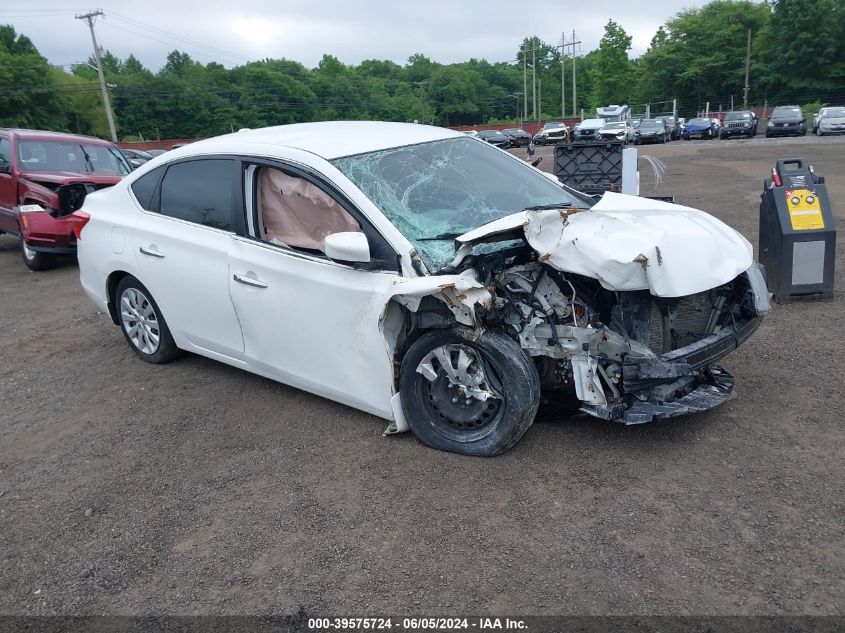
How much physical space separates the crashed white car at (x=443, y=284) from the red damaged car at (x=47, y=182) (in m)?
5.10

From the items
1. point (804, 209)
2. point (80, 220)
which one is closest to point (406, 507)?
point (80, 220)

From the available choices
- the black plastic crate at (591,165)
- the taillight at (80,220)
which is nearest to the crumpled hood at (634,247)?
the taillight at (80,220)

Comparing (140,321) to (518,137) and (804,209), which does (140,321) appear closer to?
(804,209)

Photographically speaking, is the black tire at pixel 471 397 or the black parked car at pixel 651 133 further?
the black parked car at pixel 651 133

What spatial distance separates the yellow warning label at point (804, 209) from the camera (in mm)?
5914

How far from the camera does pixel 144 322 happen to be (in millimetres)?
5262

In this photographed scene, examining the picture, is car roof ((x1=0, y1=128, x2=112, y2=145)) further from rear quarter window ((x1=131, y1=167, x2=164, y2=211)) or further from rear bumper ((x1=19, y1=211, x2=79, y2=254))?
rear quarter window ((x1=131, y1=167, x2=164, y2=211))

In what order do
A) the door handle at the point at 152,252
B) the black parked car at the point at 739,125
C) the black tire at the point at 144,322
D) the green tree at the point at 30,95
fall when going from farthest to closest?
1. the green tree at the point at 30,95
2. the black parked car at the point at 739,125
3. the black tire at the point at 144,322
4. the door handle at the point at 152,252

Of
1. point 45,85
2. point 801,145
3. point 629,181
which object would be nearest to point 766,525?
point 629,181

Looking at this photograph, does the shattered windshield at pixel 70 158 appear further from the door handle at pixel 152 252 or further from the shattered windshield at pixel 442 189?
the shattered windshield at pixel 442 189

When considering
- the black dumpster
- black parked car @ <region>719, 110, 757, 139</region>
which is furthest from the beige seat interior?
black parked car @ <region>719, 110, 757, 139</region>

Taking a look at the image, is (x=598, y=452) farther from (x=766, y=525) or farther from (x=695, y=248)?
(x=695, y=248)

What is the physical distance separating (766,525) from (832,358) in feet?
7.61

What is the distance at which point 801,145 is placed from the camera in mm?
26609
